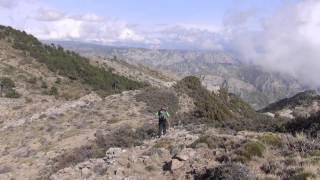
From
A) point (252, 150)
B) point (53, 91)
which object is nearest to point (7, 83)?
point (53, 91)

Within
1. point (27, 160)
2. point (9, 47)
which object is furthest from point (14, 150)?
point (9, 47)

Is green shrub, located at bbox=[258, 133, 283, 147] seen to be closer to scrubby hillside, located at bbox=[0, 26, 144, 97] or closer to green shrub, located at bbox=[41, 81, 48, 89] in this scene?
green shrub, located at bbox=[41, 81, 48, 89]

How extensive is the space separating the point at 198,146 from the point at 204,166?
6.26 feet

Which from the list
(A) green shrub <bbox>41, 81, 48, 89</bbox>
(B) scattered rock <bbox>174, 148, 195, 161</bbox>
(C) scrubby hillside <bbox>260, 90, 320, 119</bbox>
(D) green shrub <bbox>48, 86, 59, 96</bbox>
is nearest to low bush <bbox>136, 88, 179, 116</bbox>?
(C) scrubby hillside <bbox>260, 90, 320, 119</bbox>

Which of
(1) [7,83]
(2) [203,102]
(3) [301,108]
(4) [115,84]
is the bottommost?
(4) [115,84]

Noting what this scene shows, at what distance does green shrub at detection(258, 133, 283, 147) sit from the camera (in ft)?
63.3

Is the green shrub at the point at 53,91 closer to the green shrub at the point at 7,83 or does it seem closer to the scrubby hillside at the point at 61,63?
the green shrub at the point at 7,83

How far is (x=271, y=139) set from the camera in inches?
770

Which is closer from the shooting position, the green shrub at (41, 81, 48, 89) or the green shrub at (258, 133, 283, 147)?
the green shrub at (258, 133, 283, 147)

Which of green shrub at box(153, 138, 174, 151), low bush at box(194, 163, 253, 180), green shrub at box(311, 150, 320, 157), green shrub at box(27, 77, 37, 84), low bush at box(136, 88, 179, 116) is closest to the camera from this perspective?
low bush at box(194, 163, 253, 180)

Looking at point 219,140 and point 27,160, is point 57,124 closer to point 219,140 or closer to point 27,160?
point 27,160

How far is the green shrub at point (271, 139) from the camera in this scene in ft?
63.3

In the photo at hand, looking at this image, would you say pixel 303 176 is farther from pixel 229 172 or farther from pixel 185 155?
pixel 185 155

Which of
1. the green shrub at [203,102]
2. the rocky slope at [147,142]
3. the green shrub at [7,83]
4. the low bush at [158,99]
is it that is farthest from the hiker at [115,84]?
the low bush at [158,99]
